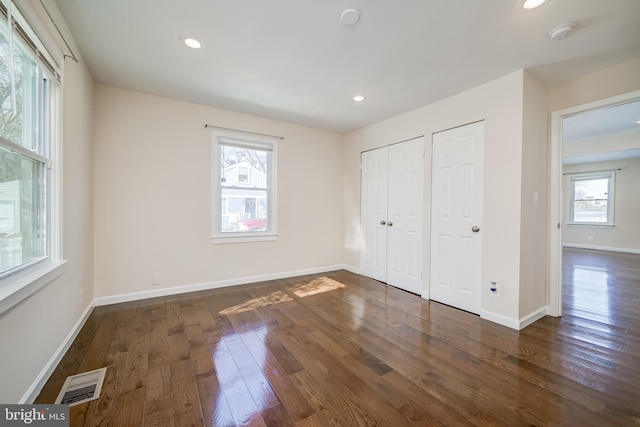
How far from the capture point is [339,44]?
220cm

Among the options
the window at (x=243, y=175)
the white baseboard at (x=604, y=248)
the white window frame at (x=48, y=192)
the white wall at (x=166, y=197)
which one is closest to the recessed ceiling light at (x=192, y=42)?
the white window frame at (x=48, y=192)

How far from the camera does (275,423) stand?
4.63ft

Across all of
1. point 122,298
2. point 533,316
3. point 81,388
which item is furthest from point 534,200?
point 122,298

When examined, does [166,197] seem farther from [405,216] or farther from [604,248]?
[604,248]

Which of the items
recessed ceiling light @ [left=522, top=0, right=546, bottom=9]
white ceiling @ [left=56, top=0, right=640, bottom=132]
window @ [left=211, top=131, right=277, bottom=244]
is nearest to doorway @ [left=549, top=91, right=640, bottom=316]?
white ceiling @ [left=56, top=0, right=640, bottom=132]

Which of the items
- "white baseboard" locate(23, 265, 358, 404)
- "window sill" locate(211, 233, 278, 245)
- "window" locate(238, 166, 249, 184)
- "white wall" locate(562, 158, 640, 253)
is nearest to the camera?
"white baseboard" locate(23, 265, 358, 404)

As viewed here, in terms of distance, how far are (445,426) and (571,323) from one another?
2.33m

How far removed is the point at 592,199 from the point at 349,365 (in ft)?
31.7

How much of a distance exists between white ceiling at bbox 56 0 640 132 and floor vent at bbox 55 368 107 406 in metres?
2.60

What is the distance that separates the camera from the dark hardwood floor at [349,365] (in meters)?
1.48

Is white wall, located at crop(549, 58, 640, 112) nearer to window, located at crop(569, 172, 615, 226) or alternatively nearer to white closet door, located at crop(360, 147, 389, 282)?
white closet door, located at crop(360, 147, 389, 282)

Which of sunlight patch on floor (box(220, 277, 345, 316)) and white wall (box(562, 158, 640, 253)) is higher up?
white wall (box(562, 158, 640, 253))

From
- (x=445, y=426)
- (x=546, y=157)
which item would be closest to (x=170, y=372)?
(x=445, y=426)

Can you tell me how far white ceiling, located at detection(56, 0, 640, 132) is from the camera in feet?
5.93
